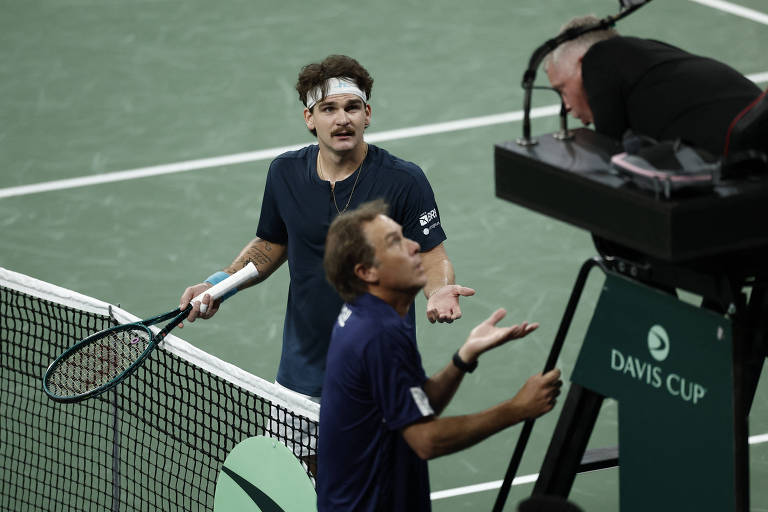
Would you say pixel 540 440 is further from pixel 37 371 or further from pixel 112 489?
pixel 37 371

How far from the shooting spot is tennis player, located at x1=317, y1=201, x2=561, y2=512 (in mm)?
3852

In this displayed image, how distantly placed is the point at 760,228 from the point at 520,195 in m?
0.71

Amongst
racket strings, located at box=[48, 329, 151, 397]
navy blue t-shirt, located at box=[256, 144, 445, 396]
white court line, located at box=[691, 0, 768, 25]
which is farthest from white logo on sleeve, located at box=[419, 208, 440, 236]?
white court line, located at box=[691, 0, 768, 25]

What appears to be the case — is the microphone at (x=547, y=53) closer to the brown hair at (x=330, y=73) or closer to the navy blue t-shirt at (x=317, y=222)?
the navy blue t-shirt at (x=317, y=222)

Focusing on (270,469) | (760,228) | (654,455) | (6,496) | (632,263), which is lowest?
(6,496)

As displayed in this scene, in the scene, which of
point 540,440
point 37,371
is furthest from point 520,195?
point 37,371

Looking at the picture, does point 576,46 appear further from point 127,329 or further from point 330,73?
point 127,329

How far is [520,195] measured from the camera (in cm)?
390

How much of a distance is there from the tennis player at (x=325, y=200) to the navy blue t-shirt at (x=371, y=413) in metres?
1.27

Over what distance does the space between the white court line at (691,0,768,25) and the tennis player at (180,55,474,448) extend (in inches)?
280

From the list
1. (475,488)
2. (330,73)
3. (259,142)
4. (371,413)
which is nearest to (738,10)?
(259,142)

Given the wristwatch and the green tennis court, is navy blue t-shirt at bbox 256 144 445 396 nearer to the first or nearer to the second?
the green tennis court

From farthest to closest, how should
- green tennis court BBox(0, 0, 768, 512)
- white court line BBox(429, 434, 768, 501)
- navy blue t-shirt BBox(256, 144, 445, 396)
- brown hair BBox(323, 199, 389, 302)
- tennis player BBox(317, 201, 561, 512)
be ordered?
green tennis court BBox(0, 0, 768, 512), white court line BBox(429, 434, 768, 501), navy blue t-shirt BBox(256, 144, 445, 396), brown hair BBox(323, 199, 389, 302), tennis player BBox(317, 201, 561, 512)

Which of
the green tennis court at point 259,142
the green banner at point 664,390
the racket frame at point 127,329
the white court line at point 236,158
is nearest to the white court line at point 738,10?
the green tennis court at point 259,142
